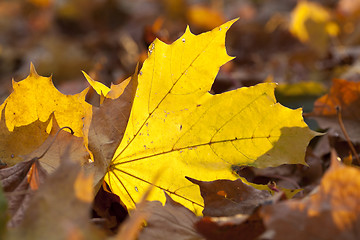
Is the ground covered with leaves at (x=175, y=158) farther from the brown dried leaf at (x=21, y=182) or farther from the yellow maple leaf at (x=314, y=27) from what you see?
the yellow maple leaf at (x=314, y=27)

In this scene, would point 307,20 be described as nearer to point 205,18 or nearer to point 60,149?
point 205,18

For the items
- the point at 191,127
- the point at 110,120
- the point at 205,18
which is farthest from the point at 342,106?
the point at 205,18

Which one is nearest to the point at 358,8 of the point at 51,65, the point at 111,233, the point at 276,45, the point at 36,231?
the point at 276,45

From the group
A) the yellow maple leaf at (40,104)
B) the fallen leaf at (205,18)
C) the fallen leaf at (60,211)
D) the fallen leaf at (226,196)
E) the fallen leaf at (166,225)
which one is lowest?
the fallen leaf at (205,18)

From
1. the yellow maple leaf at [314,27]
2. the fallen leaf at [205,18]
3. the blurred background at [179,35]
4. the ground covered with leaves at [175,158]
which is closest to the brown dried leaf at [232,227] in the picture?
the ground covered with leaves at [175,158]

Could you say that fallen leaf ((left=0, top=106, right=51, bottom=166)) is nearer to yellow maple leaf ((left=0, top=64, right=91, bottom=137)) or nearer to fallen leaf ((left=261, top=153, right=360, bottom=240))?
yellow maple leaf ((left=0, top=64, right=91, bottom=137))

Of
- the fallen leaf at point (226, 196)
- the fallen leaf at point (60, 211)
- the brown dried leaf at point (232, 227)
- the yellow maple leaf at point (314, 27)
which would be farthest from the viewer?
the yellow maple leaf at point (314, 27)
